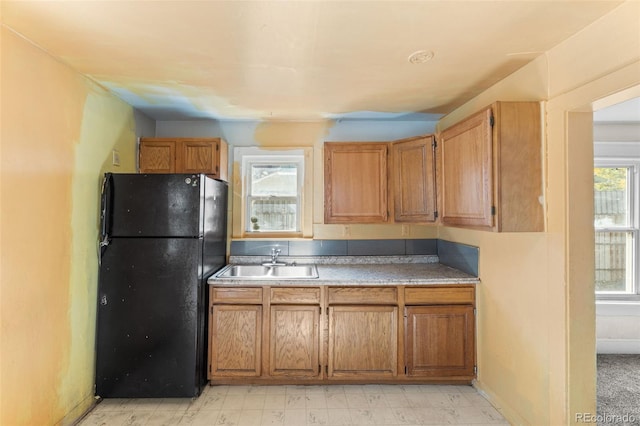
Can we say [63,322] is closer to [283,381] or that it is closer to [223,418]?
[223,418]

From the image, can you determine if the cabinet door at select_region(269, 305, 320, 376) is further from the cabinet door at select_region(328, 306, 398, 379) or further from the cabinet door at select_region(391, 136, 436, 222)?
the cabinet door at select_region(391, 136, 436, 222)

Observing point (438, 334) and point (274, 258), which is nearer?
point (438, 334)

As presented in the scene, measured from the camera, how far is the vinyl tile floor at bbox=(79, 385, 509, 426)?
81.9 inches

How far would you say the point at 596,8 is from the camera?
141cm

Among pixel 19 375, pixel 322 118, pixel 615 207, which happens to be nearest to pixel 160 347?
pixel 19 375

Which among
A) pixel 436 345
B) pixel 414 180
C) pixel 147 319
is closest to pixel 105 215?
pixel 147 319

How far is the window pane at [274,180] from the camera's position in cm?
322

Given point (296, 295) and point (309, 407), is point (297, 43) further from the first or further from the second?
point (309, 407)

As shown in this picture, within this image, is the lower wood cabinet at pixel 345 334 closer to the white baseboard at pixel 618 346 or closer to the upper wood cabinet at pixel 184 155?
the upper wood cabinet at pixel 184 155

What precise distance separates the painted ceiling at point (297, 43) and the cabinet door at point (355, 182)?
0.49m

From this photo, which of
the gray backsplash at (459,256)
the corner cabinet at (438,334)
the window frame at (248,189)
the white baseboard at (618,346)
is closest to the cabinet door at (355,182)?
the window frame at (248,189)

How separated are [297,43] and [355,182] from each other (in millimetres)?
1417

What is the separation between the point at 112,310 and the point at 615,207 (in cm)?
468

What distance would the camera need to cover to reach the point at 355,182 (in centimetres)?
287
